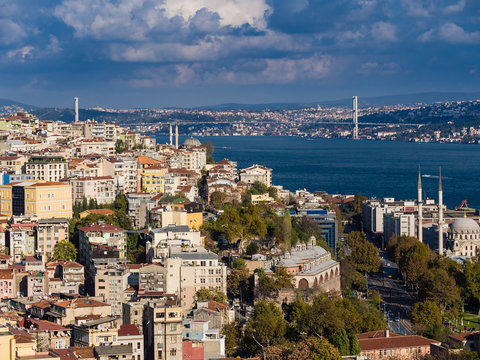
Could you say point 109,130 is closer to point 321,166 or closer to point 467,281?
point 467,281

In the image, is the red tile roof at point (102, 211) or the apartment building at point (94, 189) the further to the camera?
the apartment building at point (94, 189)

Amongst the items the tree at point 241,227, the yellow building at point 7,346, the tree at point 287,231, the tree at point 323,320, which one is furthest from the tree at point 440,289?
the yellow building at point 7,346

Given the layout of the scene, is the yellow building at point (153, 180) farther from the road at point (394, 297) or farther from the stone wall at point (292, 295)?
the stone wall at point (292, 295)

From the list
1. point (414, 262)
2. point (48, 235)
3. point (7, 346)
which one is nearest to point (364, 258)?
point (414, 262)

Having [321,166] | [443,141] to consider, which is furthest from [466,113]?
[321,166]

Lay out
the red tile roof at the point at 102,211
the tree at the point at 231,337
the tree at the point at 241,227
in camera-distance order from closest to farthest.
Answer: the tree at the point at 231,337
the tree at the point at 241,227
the red tile roof at the point at 102,211

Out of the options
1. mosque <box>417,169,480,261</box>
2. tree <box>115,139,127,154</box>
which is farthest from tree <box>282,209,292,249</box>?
tree <box>115,139,127,154</box>

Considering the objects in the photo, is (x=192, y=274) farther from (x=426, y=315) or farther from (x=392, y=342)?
(x=426, y=315)

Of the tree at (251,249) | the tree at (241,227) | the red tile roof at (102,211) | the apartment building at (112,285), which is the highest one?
the red tile roof at (102,211)
